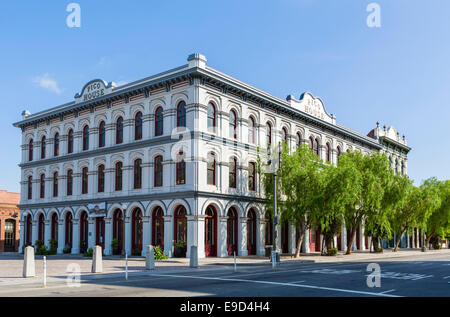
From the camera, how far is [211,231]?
109 ft

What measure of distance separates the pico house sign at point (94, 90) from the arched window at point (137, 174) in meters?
6.68

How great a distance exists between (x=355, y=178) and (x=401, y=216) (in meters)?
15.6

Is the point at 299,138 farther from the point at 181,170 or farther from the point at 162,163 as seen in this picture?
the point at 162,163

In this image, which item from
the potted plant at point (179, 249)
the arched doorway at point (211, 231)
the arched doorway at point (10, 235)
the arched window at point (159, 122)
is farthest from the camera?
the arched doorway at point (10, 235)

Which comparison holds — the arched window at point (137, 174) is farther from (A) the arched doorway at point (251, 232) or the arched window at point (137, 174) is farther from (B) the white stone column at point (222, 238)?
(A) the arched doorway at point (251, 232)

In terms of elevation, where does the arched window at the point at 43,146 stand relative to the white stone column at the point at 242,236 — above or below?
above

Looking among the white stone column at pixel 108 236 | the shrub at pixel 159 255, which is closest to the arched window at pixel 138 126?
the white stone column at pixel 108 236

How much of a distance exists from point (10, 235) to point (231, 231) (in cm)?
2999

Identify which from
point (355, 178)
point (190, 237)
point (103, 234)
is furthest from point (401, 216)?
point (103, 234)

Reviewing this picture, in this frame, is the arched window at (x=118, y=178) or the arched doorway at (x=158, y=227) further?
the arched window at (x=118, y=178)

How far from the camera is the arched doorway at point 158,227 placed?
33656mm

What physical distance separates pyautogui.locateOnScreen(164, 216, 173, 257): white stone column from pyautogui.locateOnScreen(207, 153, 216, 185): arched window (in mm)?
3788

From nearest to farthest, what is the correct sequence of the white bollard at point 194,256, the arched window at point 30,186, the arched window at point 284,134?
the white bollard at point 194,256
the arched window at point 284,134
the arched window at point 30,186

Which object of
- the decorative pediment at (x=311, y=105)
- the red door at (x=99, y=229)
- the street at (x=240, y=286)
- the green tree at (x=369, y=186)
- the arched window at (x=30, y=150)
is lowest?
the street at (x=240, y=286)
